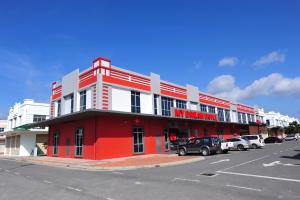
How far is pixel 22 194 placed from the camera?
9203 millimetres

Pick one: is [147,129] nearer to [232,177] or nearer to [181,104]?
[181,104]

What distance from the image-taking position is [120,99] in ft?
89.9

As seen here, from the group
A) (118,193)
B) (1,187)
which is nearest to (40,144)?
(1,187)

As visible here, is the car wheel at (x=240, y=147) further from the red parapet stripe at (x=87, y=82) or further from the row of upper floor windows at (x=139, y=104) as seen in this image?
the red parapet stripe at (x=87, y=82)

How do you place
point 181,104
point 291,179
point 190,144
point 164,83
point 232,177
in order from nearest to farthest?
1. point 291,179
2. point 232,177
3. point 190,144
4. point 164,83
5. point 181,104

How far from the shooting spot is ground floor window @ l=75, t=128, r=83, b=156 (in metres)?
26.6

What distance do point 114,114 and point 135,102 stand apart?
17.5 feet

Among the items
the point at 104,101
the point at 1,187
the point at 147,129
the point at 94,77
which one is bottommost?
the point at 1,187

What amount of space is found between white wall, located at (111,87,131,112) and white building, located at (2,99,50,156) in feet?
66.5

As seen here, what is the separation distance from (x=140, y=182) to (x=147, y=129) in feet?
58.8

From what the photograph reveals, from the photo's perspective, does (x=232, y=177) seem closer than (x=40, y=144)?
Yes

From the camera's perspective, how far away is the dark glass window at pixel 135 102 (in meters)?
28.8

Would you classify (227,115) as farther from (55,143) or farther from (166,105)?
(55,143)

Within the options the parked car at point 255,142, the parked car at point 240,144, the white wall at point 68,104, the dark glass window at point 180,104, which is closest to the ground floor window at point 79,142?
the white wall at point 68,104
